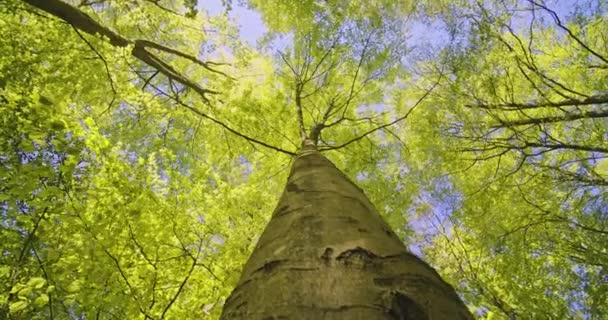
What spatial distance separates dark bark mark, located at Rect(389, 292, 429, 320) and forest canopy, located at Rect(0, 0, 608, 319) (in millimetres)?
1661

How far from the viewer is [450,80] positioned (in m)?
5.76

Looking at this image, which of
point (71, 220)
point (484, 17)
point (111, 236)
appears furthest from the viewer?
point (484, 17)

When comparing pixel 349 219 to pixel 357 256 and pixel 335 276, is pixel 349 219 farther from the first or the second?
pixel 335 276

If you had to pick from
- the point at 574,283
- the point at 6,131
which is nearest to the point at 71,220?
the point at 6,131

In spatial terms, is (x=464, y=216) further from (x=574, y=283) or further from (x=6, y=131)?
(x=6, y=131)

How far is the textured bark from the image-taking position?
41.8 inches

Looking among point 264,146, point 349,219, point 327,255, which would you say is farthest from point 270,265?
point 264,146

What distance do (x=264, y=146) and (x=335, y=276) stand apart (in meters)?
4.86

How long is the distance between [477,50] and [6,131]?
496 centimetres

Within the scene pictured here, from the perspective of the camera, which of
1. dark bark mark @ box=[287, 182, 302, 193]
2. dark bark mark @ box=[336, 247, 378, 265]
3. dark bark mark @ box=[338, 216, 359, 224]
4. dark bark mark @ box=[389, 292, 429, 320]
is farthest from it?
dark bark mark @ box=[287, 182, 302, 193]

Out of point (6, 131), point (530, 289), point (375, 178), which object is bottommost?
point (530, 289)

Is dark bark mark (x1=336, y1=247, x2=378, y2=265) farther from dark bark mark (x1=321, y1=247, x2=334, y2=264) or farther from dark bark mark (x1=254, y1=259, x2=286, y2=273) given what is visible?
dark bark mark (x1=254, y1=259, x2=286, y2=273)

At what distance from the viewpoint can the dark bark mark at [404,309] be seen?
1.05 metres

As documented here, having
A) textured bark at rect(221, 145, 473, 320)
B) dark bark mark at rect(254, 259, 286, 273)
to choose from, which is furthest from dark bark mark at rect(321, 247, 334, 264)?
dark bark mark at rect(254, 259, 286, 273)
